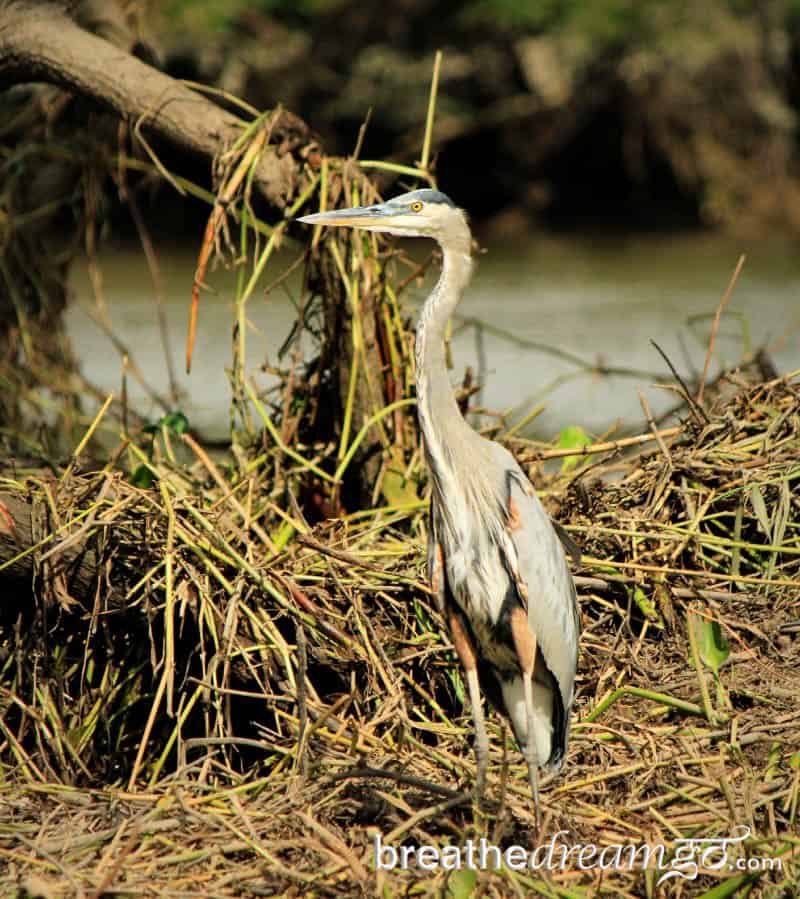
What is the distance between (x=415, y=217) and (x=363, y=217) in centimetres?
13

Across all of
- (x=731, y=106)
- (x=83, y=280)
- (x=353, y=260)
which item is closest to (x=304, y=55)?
(x=83, y=280)

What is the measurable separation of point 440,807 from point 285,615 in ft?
2.49

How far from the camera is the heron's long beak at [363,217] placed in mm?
2965

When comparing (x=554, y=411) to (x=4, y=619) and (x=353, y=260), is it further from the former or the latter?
(x=4, y=619)

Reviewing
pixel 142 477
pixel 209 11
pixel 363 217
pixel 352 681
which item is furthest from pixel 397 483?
pixel 209 11

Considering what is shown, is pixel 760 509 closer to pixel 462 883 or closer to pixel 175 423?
pixel 462 883

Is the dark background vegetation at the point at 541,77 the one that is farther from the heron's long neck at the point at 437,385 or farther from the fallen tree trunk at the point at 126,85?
the heron's long neck at the point at 437,385

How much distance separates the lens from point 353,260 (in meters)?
3.82

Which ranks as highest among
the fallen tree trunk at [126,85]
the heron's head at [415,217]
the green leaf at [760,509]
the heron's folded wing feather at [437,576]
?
the fallen tree trunk at [126,85]

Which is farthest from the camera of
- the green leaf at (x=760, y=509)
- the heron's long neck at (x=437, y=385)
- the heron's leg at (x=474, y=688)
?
the green leaf at (x=760, y=509)

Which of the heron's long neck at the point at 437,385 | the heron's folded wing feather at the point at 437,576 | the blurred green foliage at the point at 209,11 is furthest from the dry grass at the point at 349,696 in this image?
the blurred green foliage at the point at 209,11

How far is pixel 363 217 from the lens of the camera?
2973mm

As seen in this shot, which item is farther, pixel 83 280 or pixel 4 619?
pixel 83 280

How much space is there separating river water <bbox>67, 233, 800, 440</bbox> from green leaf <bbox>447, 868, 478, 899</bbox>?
228 cm
